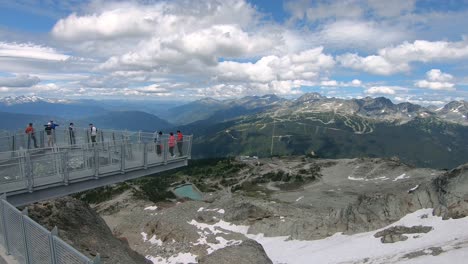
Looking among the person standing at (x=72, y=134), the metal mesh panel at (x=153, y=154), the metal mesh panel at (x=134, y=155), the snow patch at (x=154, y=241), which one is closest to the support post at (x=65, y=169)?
the metal mesh panel at (x=134, y=155)

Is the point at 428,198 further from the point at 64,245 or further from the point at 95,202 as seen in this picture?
the point at 95,202

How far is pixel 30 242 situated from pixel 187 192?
94.7 m

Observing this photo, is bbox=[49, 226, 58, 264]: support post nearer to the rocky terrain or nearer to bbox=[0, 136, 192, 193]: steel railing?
bbox=[0, 136, 192, 193]: steel railing

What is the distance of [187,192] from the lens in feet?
347

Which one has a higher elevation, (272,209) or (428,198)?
(428,198)

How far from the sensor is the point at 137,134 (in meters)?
31.4

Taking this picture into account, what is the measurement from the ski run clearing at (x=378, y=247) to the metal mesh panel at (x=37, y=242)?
69.7 ft

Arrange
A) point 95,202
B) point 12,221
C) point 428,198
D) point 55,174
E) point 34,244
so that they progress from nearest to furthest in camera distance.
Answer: point 34,244
point 12,221
point 55,174
point 428,198
point 95,202

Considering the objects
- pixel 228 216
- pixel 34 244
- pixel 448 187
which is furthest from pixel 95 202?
pixel 34 244

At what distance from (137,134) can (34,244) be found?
19.7m

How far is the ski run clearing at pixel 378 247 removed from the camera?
2388 cm

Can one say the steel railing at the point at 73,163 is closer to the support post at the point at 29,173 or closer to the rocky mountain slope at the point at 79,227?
the support post at the point at 29,173

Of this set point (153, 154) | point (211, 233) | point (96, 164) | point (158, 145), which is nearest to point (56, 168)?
point (96, 164)

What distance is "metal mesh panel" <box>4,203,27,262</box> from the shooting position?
12.9 metres
